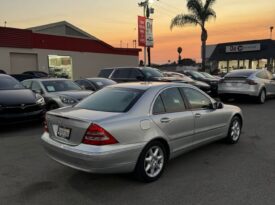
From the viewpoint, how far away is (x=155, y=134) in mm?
4523

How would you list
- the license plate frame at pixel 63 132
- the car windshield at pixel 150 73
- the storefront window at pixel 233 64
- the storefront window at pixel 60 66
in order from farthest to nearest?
the storefront window at pixel 233 64 < the storefront window at pixel 60 66 < the car windshield at pixel 150 73 < the license plate frame at pixel 63 132

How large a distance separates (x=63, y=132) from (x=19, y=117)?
4216mm

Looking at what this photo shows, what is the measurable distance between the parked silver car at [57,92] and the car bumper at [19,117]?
748mm

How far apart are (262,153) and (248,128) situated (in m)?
2.48

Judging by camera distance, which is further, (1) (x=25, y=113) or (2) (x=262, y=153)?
(1) (x=25, y=113)

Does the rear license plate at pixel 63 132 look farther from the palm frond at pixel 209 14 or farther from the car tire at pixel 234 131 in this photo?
the palm frond at pixel 209 14

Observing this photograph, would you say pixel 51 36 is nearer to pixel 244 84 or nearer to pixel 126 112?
pixel 244 84

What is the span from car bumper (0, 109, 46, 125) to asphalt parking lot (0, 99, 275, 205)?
163 centimetres

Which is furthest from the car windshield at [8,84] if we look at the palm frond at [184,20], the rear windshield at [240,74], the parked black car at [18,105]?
the palm frond at [184,20]

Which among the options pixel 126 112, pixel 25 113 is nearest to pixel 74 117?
pixel 126 112

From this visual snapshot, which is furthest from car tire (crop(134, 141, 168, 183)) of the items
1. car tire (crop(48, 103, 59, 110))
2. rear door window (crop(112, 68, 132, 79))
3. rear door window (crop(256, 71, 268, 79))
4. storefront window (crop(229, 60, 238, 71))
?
storefront window (crop(229, 60, 238, 71))

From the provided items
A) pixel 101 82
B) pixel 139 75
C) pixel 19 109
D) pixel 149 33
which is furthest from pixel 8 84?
pixel 149 33

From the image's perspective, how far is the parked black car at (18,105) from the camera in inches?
313

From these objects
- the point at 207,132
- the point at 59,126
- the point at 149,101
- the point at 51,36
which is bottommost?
the point at 207,132
